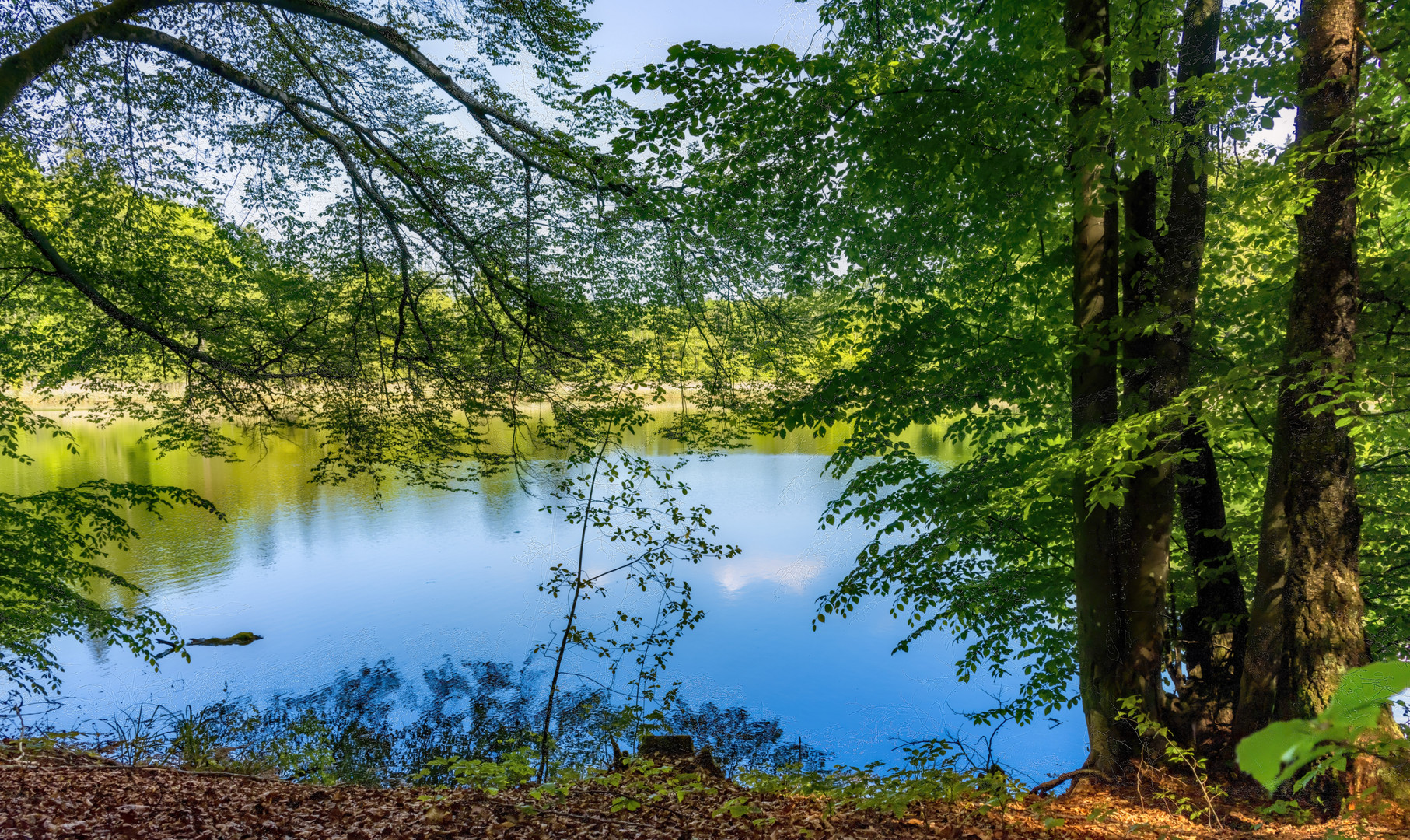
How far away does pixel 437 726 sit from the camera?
9625mm

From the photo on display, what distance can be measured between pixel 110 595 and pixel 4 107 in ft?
36.6

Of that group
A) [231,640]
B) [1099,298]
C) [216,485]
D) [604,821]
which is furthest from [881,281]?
[216,485]

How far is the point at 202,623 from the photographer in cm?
1326

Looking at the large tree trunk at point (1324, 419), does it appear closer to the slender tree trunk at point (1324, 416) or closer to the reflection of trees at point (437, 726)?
the slender tree trunk at point (1324, 416)

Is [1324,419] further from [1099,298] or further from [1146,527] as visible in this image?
[1099,298]

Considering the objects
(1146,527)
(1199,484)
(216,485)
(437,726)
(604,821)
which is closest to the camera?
(604,821)

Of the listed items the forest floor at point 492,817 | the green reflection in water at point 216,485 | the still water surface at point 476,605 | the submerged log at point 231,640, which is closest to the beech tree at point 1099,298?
the forest floor at point 492,817

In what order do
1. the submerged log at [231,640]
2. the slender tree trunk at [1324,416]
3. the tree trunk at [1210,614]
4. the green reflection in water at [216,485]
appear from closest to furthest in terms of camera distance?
the slender tree trunk at [1324,416] → the tree trunk at [1210,614] → the submerged log at [231,640] → the green reflection in water at [216,485]

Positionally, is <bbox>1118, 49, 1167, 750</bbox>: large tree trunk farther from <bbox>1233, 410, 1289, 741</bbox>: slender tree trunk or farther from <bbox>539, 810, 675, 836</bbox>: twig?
<bbox>539, 810, 675, 836</bbox>: twig

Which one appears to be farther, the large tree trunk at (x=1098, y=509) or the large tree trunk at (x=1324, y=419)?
the large tree trunk at (x=1098, y=509)

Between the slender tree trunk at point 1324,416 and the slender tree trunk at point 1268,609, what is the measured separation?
0.13 metres

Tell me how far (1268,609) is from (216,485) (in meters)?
26.7

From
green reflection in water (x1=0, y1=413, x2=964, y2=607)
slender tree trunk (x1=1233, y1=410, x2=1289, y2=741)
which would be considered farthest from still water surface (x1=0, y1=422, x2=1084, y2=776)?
slender tree trunk (x1=1233, y1=410, x2=1289, y2=741)

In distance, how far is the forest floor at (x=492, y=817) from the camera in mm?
3736
